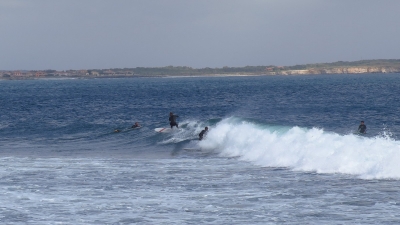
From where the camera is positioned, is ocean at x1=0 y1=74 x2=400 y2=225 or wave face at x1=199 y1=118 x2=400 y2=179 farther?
wave face at x1=199 y1=118 x2=400 y2=179

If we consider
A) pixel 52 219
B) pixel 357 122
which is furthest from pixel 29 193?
pixel 357 122

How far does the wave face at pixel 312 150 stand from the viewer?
21609 mm

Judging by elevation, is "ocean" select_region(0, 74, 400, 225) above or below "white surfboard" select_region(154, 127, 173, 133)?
above

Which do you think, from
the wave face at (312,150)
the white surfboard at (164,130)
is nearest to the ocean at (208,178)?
the wave face at (312,150)

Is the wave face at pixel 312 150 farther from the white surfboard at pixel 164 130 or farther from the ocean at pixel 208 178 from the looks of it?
the white surfboard at pixel 164 130

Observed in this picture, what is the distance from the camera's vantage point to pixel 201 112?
204 ft

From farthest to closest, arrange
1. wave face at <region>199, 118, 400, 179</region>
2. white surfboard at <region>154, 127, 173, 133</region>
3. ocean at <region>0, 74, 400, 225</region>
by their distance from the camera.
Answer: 1. white surfboard at <region>154, 127, 173, 133</region>
2. wave face at <region>199, 118, 400, 179</region>
3. ocean at <region>0, 74, 400, 225</region>

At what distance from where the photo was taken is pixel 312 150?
24922mm

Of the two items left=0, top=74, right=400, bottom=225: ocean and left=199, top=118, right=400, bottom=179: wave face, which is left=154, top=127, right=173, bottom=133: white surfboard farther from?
left=199, top=118, right=400, bottom=179: wave face

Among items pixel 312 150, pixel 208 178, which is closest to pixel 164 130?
pixel 312 150

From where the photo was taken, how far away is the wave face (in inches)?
851

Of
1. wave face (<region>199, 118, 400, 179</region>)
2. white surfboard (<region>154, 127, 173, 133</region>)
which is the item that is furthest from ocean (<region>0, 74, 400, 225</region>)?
white surfboard (<region>154, 127, 173, 133</region>)

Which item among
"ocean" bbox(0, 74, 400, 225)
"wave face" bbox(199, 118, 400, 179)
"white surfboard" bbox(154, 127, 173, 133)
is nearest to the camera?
"ocean" bbox(0, 74, 400, 225)

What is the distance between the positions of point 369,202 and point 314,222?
2.44 m
